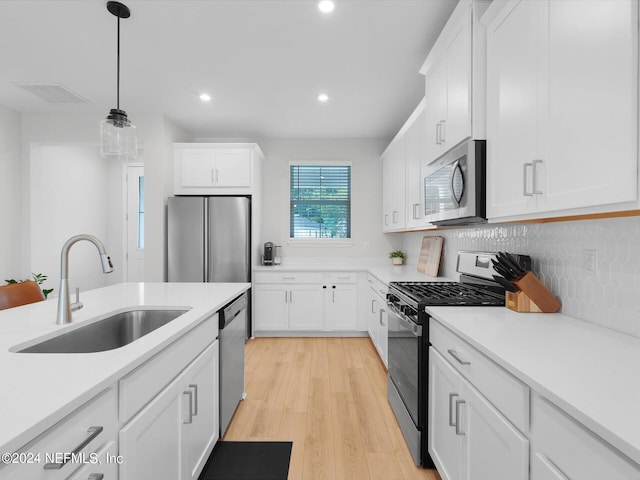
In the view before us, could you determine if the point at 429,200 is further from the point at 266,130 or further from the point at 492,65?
the point at 266,130

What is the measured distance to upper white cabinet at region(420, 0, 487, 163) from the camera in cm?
169

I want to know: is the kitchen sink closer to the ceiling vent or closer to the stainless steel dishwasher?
the stainless steel dishwasher

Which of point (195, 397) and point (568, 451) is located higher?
point (568, 451)

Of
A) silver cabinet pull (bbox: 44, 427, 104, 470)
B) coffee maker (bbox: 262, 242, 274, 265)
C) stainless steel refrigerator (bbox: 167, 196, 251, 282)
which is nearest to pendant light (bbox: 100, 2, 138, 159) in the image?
stainless steel refrigerator (bbox: 167, 196, 251, 282)

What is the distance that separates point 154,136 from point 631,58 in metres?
4.18

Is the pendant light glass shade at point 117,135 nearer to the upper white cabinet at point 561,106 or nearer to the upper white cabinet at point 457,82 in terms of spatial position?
the upper white cabinet at point 457,82

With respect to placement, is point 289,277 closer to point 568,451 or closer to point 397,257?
point 397,257

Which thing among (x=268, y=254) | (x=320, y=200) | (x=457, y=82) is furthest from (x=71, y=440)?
(x=320, y=200)

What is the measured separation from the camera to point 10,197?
3809mm

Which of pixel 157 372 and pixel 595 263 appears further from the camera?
pixel 595 263

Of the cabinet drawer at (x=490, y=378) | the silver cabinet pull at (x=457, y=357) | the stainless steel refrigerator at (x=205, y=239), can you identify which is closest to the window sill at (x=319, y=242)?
the stainless steel refrigerator at (x=205, y=239)

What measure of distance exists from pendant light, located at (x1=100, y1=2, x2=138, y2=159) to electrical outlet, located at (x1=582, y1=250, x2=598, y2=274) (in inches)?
102

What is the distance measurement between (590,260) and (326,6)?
6.65ft

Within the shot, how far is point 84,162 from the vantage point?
514 cm
